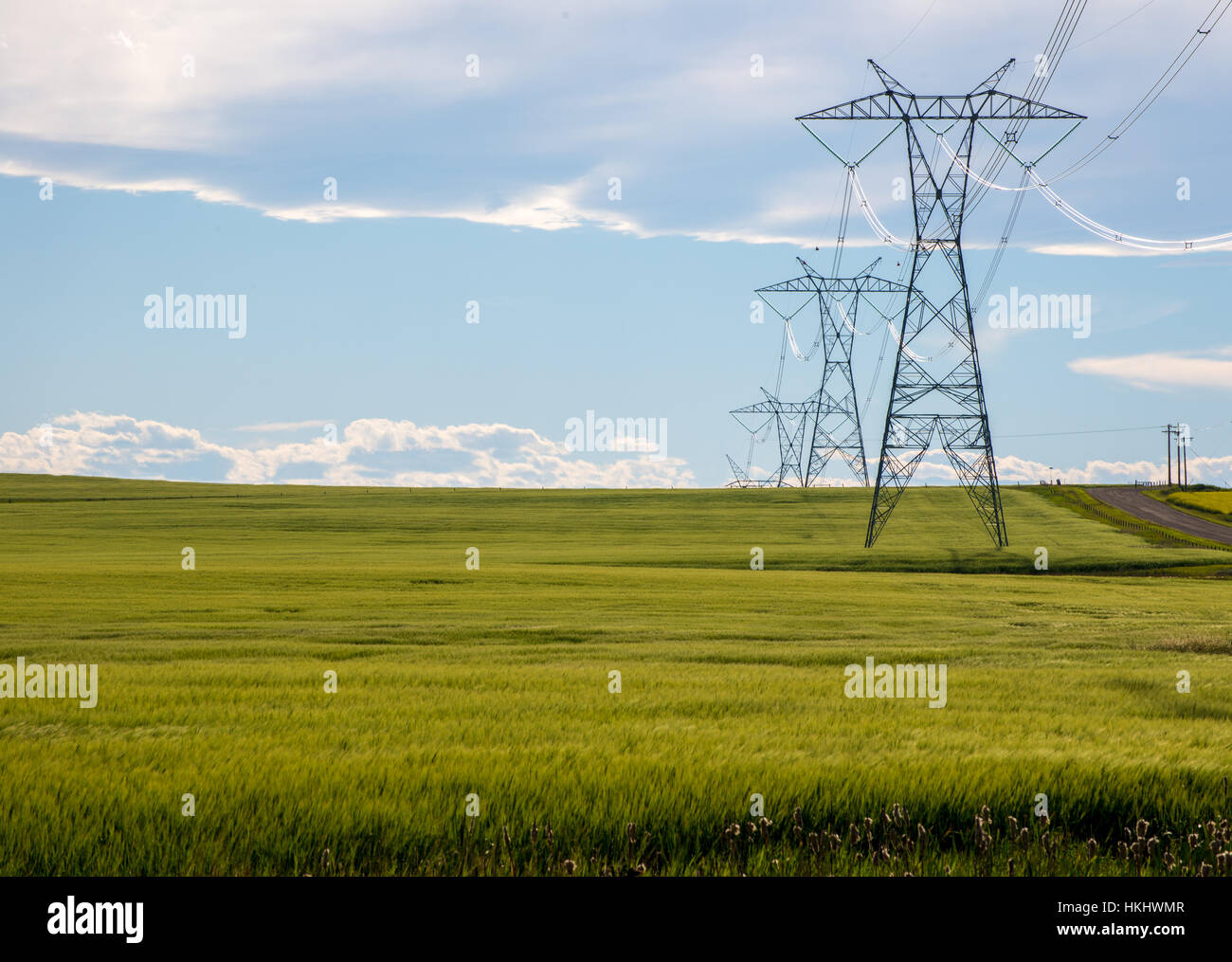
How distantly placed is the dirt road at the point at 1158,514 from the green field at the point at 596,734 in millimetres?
51568

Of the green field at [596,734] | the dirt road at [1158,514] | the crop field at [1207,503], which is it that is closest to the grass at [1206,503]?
the crop field at [1207,503]

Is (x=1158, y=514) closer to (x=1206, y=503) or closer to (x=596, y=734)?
(x=1206, y=503)

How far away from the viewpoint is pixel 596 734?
937 centimetres

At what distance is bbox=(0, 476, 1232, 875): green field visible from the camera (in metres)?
6.23

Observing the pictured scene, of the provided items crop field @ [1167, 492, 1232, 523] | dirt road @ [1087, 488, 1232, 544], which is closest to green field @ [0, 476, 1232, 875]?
dirt road @ [1087, 488, 1232, 544]

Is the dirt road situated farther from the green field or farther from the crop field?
the green field

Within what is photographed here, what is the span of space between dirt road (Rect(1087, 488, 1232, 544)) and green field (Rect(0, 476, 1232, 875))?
51.6 meters

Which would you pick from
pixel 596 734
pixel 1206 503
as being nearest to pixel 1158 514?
pixel 1206 503

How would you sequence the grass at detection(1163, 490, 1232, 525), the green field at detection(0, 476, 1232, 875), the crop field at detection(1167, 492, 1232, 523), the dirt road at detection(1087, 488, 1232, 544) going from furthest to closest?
the crop field at detection(1167, 492, 1232, 523)
the grass at detection(1163, 490, 1232, 525)
the dirt road at detection(1087, 488, 1232, 544)
the green field at detection(0, 476, 1232, 875)

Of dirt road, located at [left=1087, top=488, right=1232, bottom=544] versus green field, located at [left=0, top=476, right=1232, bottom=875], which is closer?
green field, located at [left=0, top=476, right=1232, bottom=875]

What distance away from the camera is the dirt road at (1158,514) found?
7675cm

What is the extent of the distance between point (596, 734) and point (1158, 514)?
320ft
